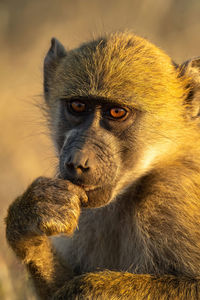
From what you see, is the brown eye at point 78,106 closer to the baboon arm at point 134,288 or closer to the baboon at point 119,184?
the baboon at point 119,184

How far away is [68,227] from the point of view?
2.61 metres

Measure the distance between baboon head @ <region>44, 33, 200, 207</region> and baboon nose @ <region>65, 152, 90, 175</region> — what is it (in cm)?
10

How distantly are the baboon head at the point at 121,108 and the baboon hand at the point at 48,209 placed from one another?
0.58 ft

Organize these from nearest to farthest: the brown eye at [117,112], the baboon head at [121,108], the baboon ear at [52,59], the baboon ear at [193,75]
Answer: the baboon head at [121,108]
the brown eye at [117,112]
the baboon ear at [193,75]
the baboon ear at [52,59]

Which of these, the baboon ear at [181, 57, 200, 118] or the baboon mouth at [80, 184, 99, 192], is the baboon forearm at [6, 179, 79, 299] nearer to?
the baboon mouth at [80, 184, 99, 192]

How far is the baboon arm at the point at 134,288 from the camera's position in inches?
105

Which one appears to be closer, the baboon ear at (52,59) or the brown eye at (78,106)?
the brown eye at (78,106)

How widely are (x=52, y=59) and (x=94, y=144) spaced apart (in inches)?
46.7

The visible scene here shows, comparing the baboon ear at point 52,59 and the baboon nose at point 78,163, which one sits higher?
the baboon ear at point 52,59

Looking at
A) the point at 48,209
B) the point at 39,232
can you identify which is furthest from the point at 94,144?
the point at 39,232

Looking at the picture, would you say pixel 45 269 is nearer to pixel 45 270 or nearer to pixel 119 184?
pixel 45 270

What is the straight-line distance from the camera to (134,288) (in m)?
2.70

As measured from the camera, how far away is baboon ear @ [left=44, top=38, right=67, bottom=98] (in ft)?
12.0

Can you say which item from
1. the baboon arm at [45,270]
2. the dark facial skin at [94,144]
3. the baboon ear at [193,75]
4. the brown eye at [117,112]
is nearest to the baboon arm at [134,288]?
the baboon arm at [45,270]
